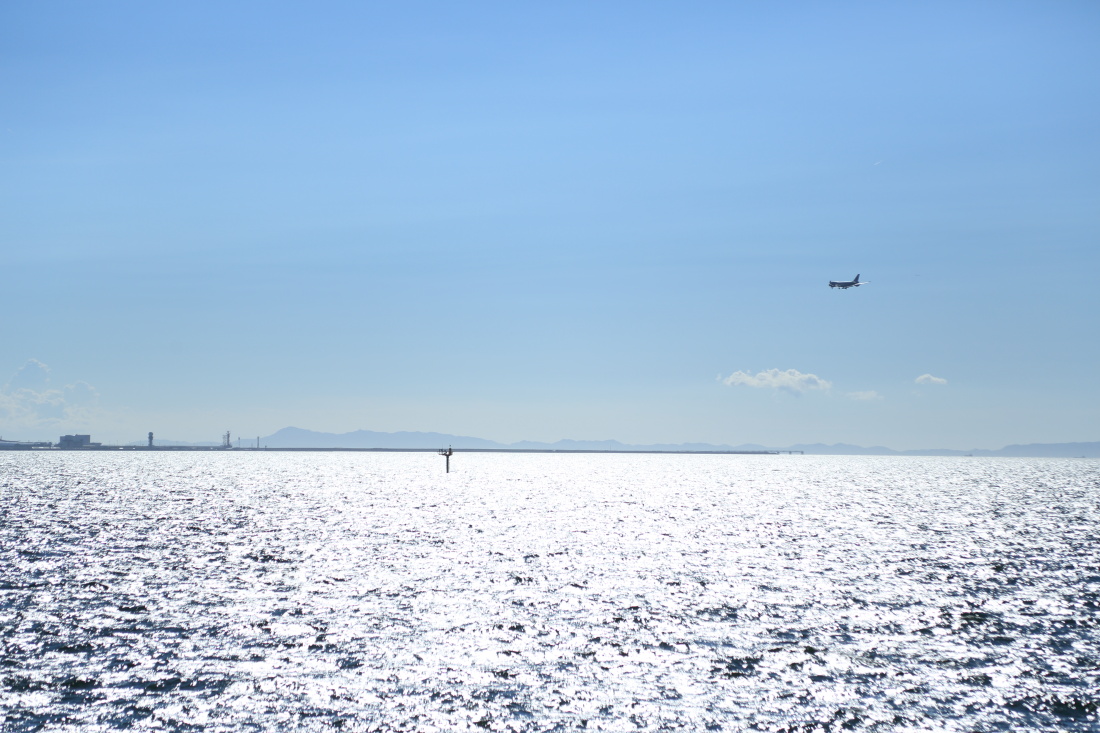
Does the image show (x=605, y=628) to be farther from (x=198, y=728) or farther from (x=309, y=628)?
(x=198, y=728)

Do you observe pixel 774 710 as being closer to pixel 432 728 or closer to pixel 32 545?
pixel 432 728

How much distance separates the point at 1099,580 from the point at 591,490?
95595 millimetres

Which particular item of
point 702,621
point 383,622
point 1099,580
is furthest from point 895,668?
point 1099,580

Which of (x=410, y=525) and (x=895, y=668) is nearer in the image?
(x=895, y=668)

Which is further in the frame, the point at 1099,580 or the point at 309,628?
the point at 1099,580

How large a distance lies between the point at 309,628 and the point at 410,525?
4042cm

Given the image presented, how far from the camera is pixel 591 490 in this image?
132375 millimetres

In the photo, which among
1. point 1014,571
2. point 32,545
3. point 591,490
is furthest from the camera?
point 591,490

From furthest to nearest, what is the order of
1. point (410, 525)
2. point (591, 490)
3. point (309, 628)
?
point (591, 490) < point (410, 525) < point (309, 628)

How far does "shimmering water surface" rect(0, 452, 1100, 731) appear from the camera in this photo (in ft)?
64.2

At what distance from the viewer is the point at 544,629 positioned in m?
28.8

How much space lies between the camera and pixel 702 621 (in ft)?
99.6

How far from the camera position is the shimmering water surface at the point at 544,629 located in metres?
19.6

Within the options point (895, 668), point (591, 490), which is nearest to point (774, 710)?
point (895, 668)
